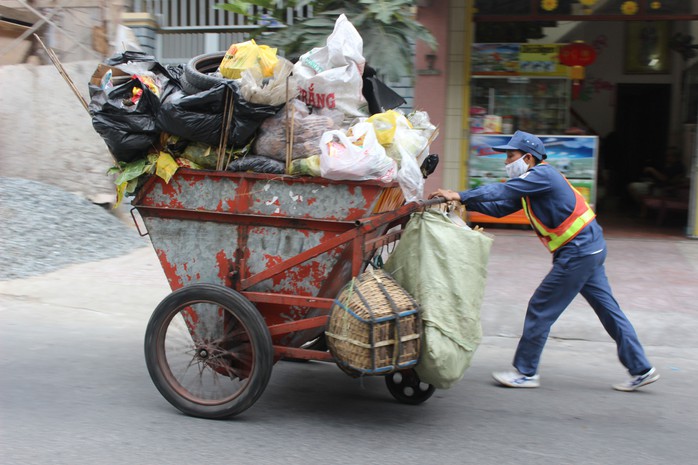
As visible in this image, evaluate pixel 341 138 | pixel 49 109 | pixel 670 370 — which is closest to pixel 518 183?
pixel 341 138

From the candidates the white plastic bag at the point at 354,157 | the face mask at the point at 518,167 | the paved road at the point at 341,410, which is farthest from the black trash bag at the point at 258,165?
the face mask at the point at 518,167

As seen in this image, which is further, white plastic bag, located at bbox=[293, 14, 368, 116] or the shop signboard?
the shop signboard

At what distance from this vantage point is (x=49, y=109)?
972cm

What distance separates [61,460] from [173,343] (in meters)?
0.95

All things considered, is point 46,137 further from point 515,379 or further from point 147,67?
point 515,379

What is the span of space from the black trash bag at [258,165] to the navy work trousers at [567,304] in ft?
6.09

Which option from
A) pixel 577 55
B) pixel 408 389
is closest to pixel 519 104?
pixel 577 55

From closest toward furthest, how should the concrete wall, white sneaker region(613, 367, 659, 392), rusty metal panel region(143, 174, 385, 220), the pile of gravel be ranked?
rusty metal panel region(143, 174, 385, 220)
white sneaker region(613, 367, 659, 392)
the pile of gravel
the concrete wall

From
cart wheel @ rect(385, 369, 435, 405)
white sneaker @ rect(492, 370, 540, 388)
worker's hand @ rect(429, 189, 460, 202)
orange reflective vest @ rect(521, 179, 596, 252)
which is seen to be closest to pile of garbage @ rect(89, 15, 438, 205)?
worker's hand @ rect(429, 189, 460, 202)

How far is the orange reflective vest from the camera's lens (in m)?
4.54

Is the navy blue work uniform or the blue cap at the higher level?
the blue cap

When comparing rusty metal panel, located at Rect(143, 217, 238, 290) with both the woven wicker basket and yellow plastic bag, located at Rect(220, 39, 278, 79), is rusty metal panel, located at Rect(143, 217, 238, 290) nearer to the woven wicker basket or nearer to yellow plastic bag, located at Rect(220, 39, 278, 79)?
the woven wicker basket

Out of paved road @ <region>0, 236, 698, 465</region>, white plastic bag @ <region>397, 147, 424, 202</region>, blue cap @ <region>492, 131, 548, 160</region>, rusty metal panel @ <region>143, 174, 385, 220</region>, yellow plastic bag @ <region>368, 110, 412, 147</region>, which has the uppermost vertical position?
yellow plastic bag @ <region>368, 110, 412, 147</region>

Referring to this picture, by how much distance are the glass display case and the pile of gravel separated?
4681 millimetres
